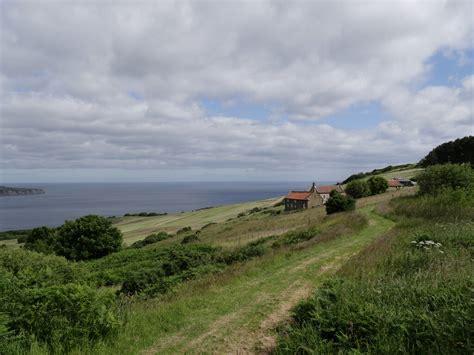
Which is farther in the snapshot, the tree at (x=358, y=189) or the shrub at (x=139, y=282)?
the tree at (x=358, y=189)

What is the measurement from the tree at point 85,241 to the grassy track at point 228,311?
1399 inches

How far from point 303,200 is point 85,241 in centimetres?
4220

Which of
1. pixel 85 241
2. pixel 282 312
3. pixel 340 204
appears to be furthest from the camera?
pixel 85 241

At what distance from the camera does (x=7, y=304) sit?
5.85m

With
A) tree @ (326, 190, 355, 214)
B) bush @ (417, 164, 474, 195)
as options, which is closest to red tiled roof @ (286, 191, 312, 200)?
tree @ (326, 190, 355, 214)

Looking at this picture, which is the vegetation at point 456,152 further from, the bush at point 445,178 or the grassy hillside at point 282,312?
the grassy hillside at point 282,312

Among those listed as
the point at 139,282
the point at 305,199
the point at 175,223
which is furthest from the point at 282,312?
the point at 175,223

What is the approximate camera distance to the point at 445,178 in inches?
984

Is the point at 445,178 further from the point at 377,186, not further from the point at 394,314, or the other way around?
the point at 377,186

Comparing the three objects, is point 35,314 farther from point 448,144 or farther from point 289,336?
point 448,144

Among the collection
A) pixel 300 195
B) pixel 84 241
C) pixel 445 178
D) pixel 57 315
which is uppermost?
pixel 445 178

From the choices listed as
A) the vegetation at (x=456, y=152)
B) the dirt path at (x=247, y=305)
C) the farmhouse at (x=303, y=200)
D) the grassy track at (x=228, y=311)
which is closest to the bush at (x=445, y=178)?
the dirt path at (x=247, y=305)

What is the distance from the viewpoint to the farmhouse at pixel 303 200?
218 feet

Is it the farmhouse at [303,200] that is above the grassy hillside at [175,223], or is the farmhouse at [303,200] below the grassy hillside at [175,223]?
above
